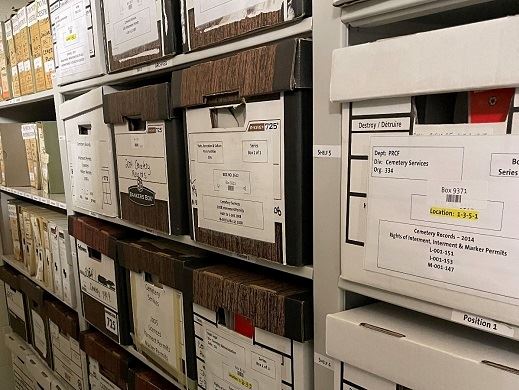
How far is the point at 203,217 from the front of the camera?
3.19 feet

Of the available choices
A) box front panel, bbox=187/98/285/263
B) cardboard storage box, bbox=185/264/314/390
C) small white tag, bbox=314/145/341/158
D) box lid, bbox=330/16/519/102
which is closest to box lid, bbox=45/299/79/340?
cardboard storage box, bbox=185/264/314/390

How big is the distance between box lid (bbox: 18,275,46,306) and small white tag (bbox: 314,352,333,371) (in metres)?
1.55

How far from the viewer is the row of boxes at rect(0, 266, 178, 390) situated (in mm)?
1374

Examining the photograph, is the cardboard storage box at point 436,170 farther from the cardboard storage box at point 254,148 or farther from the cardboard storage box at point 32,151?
the cardboard storage box at point 32,151

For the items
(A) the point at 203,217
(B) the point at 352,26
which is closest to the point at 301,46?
(B) the point at 352,26

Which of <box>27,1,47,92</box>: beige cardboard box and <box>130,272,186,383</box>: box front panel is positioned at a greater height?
<box>27,1,47,92</box>: beige cardboard box

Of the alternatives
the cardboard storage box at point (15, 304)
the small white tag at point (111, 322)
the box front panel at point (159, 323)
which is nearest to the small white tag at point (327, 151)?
the box front panel at point (159, 323)

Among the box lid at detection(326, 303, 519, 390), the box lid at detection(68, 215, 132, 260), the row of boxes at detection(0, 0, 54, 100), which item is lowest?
the box lid at detection(68, 215, 132, 260)

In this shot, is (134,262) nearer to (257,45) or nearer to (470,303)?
(257,45)

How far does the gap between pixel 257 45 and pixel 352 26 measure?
0.65 ft

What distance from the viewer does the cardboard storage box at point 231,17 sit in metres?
0.73

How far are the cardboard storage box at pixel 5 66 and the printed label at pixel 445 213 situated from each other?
2.02 metres

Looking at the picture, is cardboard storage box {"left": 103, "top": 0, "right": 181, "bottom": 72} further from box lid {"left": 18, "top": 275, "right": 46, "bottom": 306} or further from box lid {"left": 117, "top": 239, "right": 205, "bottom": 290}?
box lid {"left": 18, "top": 275, "right": 46, "bottom": 306}

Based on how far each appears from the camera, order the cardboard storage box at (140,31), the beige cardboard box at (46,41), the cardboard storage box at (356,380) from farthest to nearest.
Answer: the beige cardboard box at (46,41) < the cardboard storage box at (140,31) < the cardboard storage box at (356,380)
